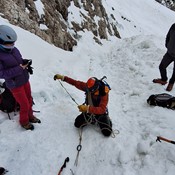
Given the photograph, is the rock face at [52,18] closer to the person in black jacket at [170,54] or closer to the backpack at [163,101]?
the person in black jacket at [170,54]

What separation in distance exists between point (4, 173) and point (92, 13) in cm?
2004

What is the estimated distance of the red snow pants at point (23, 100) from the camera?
196 inches

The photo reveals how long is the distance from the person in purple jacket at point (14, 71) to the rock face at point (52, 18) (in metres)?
5.31

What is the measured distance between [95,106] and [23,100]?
1.66 meters

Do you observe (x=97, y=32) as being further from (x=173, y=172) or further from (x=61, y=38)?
(x=173, y=172)

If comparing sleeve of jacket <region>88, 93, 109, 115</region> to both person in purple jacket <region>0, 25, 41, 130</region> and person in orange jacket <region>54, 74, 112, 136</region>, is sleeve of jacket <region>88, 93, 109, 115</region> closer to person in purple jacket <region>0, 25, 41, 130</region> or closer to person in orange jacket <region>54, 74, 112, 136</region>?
Answer: person in orange jacket <region>54, 74, 112, 136</region>

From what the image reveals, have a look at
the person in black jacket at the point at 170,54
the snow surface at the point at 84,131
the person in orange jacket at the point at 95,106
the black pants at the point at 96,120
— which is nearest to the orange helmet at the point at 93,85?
the person in orange jacket at the point at 95,106

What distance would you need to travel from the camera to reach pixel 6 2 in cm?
989

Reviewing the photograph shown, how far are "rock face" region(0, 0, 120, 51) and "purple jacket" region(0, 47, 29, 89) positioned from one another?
17.6 feet

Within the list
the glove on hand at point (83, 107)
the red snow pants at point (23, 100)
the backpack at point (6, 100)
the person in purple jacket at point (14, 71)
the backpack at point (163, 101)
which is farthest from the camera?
the backpack at point (163, 101)

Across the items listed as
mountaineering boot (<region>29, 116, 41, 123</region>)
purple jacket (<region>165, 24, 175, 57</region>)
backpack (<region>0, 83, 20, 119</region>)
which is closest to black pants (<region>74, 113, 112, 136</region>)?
mountaineering boot (<region>29, 116, 41, 123</region>)

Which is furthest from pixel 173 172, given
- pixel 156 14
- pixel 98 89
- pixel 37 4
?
pixel 156 14

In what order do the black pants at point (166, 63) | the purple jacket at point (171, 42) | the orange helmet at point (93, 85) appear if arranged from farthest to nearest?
the black pants at point (166, 63)
the purple jacket at point (171, 42)
the orange helmet at point (93, 85)

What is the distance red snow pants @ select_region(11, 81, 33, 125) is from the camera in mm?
4985
